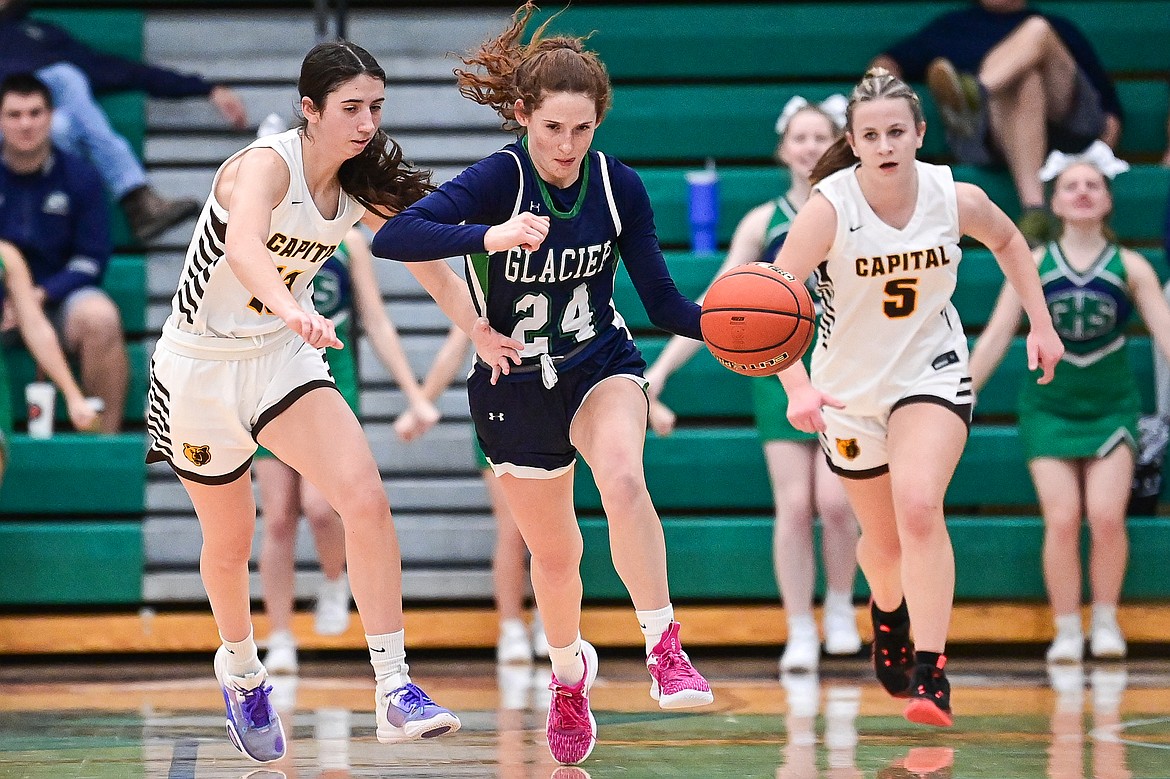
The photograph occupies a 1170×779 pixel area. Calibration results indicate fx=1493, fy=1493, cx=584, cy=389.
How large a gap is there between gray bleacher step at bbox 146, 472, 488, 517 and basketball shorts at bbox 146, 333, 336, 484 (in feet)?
11.4

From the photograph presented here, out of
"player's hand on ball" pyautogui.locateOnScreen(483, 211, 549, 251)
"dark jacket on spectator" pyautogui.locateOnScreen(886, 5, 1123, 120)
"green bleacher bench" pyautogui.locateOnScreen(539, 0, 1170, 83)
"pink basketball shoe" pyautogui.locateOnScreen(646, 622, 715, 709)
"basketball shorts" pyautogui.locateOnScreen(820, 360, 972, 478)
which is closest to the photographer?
"player's hand on ball" pyautogui.locateOnScreen(483, 211, 549, 251)

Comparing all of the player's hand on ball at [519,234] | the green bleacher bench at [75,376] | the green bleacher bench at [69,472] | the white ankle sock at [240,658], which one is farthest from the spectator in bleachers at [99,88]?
the player's hand on ball at [519,234]

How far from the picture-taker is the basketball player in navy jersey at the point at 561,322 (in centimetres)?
401

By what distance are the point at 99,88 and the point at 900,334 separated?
17.9 feet

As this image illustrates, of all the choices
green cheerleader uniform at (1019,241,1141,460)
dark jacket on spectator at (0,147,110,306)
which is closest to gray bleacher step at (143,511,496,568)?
dark jacket on spectator at (0,147,110,306)

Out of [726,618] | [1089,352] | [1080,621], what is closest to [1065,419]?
[1089,352]

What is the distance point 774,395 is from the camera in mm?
6816

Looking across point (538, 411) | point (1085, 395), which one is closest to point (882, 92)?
point (538, 411)

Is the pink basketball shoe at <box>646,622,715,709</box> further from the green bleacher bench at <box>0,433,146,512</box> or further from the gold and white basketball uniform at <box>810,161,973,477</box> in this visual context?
the green bleacher bench at <box>0,433,146,512</box>

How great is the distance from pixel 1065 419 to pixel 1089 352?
0.35 meters

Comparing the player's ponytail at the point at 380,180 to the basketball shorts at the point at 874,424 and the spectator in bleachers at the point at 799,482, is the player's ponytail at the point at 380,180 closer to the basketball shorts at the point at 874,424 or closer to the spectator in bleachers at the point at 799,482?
the basketball shorts at the point at 874,424

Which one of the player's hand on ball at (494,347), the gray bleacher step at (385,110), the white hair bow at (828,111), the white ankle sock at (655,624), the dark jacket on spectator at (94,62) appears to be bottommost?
the white ankle sock at (655,624)

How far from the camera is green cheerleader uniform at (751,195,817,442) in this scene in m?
6.79

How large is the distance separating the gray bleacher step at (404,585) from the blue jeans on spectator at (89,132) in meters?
2.21
